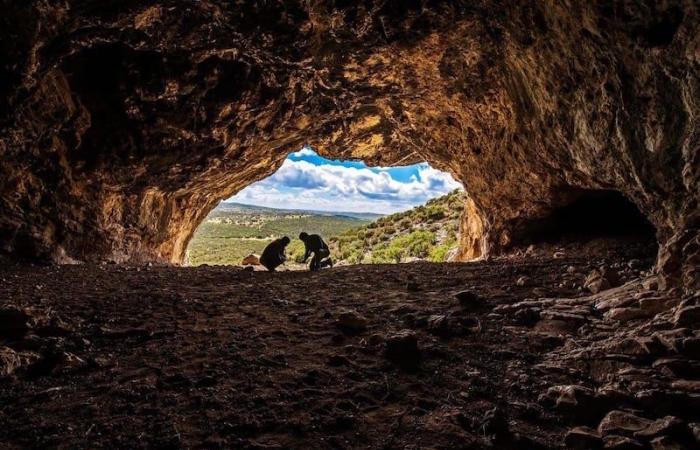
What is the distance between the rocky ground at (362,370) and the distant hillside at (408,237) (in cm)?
1672

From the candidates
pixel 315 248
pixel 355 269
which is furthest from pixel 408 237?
pixel 355 269

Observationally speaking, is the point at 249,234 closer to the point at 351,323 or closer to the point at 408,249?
the point at 408,249

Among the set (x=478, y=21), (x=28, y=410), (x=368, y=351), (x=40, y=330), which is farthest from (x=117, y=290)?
(x=478, y=21)

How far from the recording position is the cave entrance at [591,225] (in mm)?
8367

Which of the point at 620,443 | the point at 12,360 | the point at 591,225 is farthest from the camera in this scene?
the point at 591,225

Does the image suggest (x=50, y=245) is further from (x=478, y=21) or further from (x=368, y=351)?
(x=478, y=21)

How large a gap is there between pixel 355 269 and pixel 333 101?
593 centimetres

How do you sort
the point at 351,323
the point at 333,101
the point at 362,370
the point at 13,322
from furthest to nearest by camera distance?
the point at 333,101 → the point at 351,323 → the point at 13,322 → the point at 362,370

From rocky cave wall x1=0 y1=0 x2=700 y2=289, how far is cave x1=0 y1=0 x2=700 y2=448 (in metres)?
0.05

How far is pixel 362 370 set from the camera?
10.9 feet

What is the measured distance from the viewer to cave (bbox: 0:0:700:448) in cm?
271

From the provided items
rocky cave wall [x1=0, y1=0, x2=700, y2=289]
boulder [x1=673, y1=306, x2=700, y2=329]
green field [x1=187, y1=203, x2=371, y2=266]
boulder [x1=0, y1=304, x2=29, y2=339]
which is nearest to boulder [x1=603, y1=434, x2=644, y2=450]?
boulder [x1=673, y1=306, x2=700, y2=329]

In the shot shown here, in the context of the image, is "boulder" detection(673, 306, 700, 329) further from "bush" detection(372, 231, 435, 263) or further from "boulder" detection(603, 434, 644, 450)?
"bush" detection(372, 231, 435, 263)

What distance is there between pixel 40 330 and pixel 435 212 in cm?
3214
